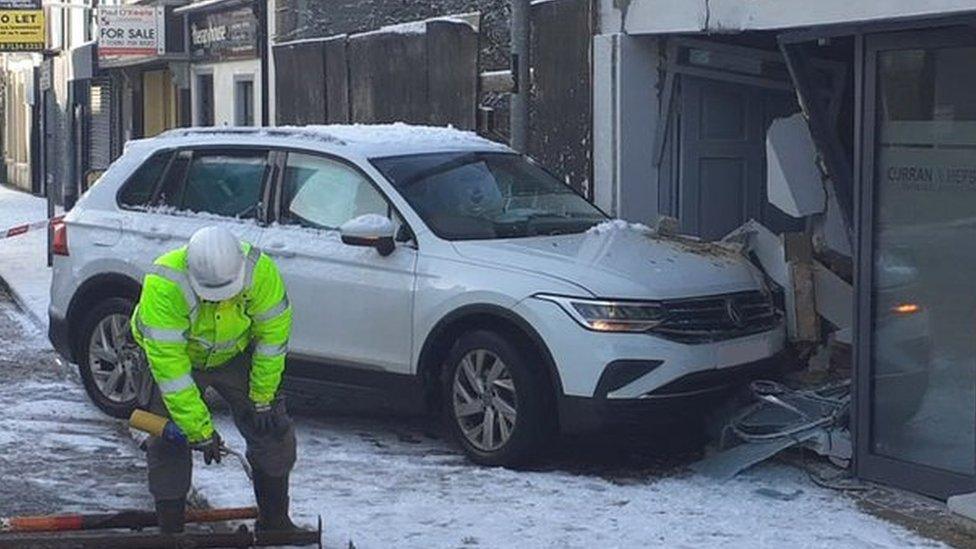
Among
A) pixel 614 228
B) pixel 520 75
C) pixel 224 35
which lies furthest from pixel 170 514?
pixel 224 35

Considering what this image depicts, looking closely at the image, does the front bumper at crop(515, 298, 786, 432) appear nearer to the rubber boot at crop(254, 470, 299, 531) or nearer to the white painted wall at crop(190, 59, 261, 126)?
the rubber boot at crop(254, 470, 299, 531)

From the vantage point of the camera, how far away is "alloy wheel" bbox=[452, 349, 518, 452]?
7477mm

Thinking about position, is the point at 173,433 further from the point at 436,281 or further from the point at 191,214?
the point at 191,214

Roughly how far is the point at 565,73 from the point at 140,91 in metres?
15.1

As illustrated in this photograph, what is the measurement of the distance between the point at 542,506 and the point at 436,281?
1438 mm

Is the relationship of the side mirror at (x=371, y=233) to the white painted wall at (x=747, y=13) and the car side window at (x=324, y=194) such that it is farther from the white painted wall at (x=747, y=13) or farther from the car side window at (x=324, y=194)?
the white painted wall at (x=747, y=13)

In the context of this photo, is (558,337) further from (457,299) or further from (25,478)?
(25,478)

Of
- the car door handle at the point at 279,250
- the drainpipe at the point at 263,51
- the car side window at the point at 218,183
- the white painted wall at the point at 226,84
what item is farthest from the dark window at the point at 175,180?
the white painted wall at the point at 226,84

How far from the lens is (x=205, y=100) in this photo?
20.5 m

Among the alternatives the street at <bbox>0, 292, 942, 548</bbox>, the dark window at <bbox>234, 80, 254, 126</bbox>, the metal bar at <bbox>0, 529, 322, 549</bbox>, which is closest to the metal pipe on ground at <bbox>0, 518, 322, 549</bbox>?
the metal bar at <bbox>0, 529, 322, 549</bbox>

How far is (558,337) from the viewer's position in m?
7.29

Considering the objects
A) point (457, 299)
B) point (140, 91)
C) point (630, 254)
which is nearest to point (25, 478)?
point (457, 299)

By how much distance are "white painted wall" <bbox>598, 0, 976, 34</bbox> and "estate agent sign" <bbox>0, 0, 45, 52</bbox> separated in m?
11.2

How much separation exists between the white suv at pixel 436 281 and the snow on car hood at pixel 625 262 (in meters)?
0.01
